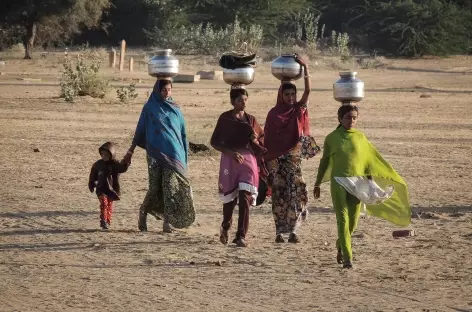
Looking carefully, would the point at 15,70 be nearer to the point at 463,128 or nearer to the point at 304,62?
the point at 463,128

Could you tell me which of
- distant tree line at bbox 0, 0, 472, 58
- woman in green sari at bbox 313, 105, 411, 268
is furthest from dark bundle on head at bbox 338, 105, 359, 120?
distant tree line at bbox 0, 0, 472, 58

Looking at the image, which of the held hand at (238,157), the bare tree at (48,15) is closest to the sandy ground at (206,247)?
the held hand at (238,157)

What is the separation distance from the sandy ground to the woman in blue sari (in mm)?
231

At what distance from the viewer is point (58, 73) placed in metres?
32.8

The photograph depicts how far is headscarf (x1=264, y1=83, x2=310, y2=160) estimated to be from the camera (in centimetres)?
918

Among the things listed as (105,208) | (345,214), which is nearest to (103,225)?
(105,208)

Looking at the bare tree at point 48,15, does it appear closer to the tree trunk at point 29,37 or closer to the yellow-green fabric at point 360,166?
the tree trunk at point 29,37

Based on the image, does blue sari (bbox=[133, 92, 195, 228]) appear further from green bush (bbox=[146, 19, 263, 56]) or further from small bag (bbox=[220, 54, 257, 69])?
green bush (bbox=[146, 19, 263, 56])

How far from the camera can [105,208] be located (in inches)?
386

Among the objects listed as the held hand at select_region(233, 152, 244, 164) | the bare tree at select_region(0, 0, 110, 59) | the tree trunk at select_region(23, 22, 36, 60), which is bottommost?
the tree trunk at select_region(23, 22, 36, 60)

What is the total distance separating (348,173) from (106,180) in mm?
2469

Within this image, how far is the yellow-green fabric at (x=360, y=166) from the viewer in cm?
827

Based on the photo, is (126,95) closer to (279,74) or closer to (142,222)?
(142,222)

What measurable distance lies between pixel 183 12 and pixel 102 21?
3.90 meters
